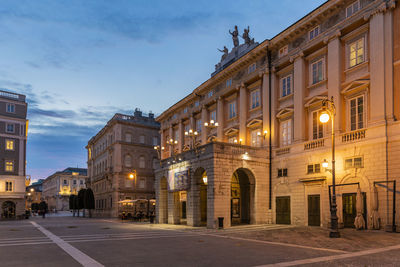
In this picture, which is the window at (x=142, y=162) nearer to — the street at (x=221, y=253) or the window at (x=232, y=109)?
the window at (x=232, y=109)

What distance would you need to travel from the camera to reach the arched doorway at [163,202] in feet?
125

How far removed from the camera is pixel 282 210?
30297mm

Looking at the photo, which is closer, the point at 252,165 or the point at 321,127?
the point at 321,127

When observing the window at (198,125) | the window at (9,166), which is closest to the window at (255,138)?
the window at (198,125)

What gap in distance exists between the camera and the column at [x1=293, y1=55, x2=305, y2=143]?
96.0 ft

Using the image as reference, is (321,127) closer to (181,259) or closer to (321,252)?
(321,252)

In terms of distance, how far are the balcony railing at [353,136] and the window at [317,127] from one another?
2627mm

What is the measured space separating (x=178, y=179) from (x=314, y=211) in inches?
497

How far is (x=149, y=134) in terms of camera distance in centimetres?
7088

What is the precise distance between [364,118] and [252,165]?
32.5 feet

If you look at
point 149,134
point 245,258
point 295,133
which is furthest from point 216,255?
point 149,134

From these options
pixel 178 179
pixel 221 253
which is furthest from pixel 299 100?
pixel 221 253

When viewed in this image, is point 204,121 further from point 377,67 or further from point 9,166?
point 9,166

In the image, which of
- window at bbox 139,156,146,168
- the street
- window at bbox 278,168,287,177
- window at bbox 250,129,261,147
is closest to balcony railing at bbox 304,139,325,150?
window at bbox 278,168,287,177
